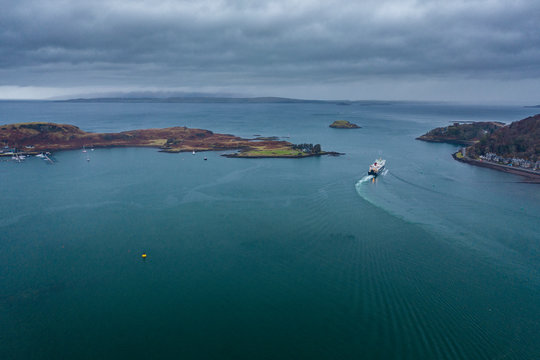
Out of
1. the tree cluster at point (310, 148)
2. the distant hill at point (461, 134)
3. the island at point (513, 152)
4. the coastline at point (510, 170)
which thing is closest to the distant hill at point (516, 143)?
the island at point (513, 152)

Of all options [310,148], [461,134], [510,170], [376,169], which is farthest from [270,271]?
[461,134]

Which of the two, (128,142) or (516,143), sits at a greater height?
(128,142)

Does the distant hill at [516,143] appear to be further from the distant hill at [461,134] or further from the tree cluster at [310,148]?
the tree cluster at [310,148]

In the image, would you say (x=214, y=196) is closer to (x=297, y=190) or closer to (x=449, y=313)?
(x=297, y=190)

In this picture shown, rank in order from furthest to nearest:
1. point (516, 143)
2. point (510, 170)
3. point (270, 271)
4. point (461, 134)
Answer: point (461, 134) < point (516, 143) < point (510, 170) < point (270, 271)

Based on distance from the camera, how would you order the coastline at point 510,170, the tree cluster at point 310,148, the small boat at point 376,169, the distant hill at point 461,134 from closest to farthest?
the coastline at point 510,170 < the small boat at point 376,169 < the tree cluster at point 310,148 < the distant hill at point 461,134

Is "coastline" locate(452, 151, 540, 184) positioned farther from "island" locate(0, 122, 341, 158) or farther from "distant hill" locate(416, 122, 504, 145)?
"distant hill" locate(416, 122, 504, 145)

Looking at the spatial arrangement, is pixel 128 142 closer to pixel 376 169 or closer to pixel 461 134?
pixel 376 169
